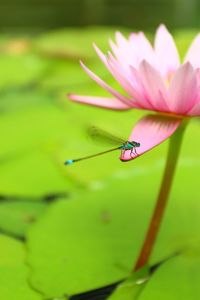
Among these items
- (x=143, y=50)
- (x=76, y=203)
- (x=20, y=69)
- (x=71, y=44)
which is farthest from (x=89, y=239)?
(x=71, y=44)

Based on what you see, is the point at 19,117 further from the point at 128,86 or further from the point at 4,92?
the point at 128,86

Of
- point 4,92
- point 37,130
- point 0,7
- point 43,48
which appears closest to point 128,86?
point 37,130

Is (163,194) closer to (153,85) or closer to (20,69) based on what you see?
(153,85)

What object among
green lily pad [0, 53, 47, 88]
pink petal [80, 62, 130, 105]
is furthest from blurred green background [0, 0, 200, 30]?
pink petal [80, 62, 130, 105]

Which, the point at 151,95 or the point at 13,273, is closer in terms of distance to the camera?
the point at 151,95

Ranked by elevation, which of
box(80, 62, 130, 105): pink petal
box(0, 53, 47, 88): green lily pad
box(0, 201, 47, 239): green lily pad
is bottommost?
box(0, 53, 47, 88): green lily pad

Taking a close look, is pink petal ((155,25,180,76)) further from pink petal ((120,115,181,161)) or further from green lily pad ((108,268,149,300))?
green lily pad ((108,268,149,300))
